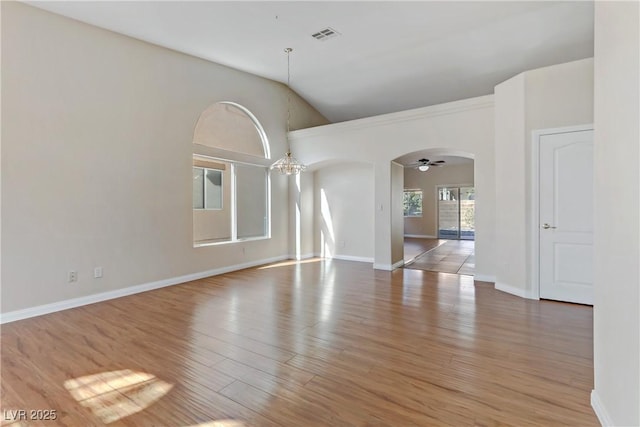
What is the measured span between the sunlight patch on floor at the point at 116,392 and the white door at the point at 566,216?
15.4 feet

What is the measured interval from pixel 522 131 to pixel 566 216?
4.18ft

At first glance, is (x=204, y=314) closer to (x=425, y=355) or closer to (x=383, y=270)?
(x=425, y=355)

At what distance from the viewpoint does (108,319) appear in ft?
11.7

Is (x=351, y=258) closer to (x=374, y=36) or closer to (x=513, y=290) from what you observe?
(x=513, y=290)

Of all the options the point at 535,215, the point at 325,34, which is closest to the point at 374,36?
the point at 325,34

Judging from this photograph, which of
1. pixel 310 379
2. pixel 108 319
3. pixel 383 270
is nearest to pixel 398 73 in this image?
pixel 383 270

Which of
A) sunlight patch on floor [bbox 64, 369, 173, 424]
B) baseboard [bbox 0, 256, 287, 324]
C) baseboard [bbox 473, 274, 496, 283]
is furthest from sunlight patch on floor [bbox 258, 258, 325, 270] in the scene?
sunlight patch on floor [bbox 64, 369, 173, 424]

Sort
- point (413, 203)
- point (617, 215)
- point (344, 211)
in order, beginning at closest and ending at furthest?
point (617, 215)
point (344, 211)
point (413, 203)

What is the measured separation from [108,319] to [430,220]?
36.8 feet

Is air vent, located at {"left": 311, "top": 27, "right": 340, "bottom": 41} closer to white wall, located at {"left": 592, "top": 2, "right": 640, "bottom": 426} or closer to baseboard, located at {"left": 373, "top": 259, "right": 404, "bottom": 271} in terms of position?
white wall, located at {"left": 592, "top": 2, "right": 640, "bottom": 426}

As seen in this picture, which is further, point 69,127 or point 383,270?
point 383,270

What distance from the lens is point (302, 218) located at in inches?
297

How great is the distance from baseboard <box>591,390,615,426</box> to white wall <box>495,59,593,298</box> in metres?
2.57

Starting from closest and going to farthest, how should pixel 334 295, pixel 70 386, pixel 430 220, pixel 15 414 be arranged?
1. pixel 15 414
2. pixel 70 386
3. pixel 334 295
4. pixel 430 220
